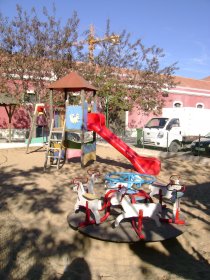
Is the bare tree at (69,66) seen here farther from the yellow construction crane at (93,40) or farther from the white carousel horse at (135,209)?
the white carousel horse at (135,209)

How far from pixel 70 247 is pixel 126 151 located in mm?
5200

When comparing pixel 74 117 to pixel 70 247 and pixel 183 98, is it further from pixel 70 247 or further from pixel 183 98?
pixel 183 98

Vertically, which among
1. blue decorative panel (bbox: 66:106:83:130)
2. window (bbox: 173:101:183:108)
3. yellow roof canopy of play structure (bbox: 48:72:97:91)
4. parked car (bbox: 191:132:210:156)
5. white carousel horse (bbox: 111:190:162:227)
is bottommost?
white carousel horse (bbox: 111:190:162:227)

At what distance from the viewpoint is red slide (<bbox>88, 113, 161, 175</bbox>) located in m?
9.27

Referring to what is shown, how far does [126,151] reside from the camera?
961 cm

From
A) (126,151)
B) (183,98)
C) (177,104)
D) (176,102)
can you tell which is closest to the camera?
(126,151)

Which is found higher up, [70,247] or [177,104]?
[177,104]

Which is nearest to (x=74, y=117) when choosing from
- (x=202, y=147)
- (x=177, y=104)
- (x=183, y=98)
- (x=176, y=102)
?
(x=202, y=147)

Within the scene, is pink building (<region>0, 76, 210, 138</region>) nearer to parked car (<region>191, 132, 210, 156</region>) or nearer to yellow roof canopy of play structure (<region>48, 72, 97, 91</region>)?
parked car (<region>191, 132, 210, 156</region>)

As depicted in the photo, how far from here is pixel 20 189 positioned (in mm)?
7191

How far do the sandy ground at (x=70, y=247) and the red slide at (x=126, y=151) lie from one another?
6.65 ft

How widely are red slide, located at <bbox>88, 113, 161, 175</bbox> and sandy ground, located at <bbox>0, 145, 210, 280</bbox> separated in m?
2.03

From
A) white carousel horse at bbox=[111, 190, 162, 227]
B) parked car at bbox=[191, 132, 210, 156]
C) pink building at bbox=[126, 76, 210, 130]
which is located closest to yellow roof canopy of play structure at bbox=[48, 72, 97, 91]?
white carousel horse at bbox=[111, 190, 162, 227]

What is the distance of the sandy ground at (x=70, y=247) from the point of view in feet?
13.5
